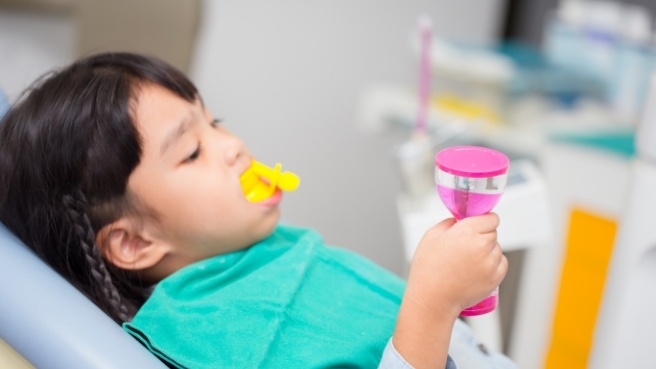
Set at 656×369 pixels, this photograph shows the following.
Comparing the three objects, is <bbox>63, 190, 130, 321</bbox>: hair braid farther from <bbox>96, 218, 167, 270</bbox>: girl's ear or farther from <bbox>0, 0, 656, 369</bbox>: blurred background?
<bbox>0, 0, 656, 369</bbox>: blurred background

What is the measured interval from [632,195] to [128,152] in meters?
0.55

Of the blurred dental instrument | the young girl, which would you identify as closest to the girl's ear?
the young girl

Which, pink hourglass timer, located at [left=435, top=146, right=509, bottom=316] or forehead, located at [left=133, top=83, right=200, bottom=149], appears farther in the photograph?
forehead, located at [left=133, top=83, right=200, bottom=149]

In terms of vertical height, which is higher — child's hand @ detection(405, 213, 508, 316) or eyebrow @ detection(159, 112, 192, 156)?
eyebrow @ detection(159, 112, 192, 156)

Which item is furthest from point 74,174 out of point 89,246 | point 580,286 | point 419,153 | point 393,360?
point 580,286

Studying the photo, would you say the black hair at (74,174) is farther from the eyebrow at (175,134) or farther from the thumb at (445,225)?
the thumb at (445,225)

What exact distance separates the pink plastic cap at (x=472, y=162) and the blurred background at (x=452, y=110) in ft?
0.97

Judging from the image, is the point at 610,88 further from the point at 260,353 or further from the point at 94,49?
the point at 260,353

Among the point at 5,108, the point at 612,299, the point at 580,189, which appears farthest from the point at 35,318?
the point at 580,189

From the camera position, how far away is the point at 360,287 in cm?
94

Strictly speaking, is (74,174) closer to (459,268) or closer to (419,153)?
(459,268)

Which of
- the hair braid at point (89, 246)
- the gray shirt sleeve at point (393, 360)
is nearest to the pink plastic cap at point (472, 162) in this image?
the gray shirt sleeve at point (393, 360)

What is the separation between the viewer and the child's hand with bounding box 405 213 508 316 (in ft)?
2.30

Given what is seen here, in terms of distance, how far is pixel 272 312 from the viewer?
0.82m
